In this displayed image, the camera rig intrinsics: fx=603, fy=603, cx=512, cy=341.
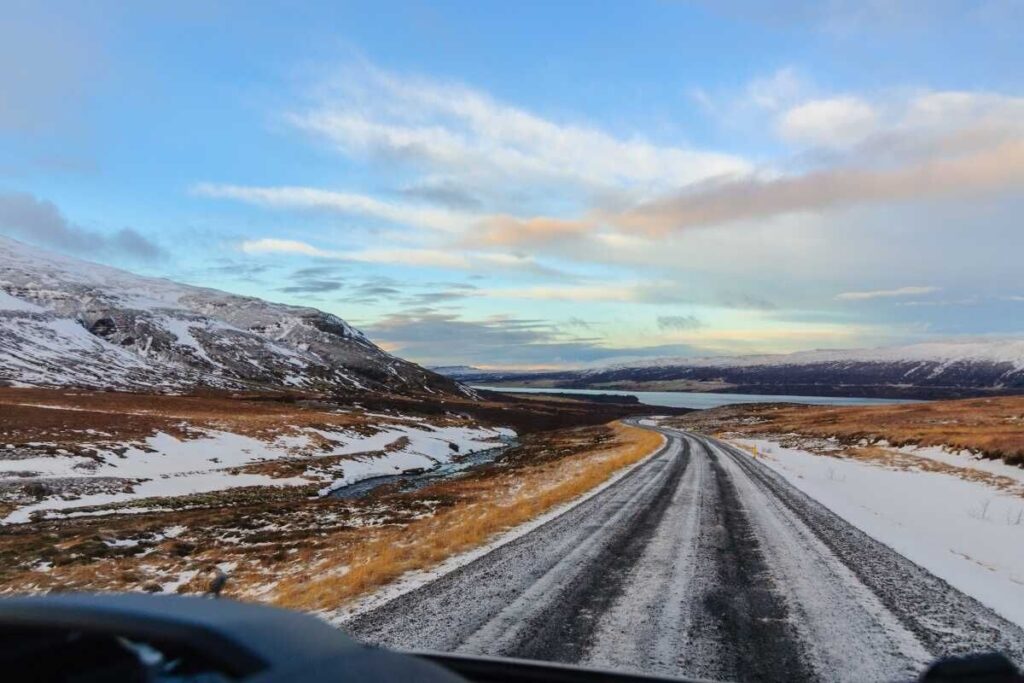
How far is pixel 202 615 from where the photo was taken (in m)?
2.28

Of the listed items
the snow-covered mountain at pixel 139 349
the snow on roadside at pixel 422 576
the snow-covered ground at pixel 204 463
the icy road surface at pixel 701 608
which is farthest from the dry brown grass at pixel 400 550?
the snow-covered mountain at pixel 139 349

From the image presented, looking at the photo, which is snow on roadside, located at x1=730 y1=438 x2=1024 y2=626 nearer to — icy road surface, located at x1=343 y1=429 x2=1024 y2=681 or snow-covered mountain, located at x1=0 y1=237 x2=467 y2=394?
icy road surface, located at x1=343 y1=429 x2=1024 y2=681

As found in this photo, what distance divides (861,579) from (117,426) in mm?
43231

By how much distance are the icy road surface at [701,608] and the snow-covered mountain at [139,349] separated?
109345 millimetres

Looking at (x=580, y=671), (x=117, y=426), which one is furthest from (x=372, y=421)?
(x=580, y=671)

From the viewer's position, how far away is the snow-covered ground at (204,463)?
88.2 feet

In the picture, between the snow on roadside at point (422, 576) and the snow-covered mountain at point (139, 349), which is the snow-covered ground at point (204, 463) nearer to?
the snow on roadside at point (422, 576)

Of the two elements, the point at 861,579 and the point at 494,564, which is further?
the point at 494,564

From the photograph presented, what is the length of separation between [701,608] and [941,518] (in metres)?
13.6

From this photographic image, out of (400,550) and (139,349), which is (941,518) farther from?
(139,349)

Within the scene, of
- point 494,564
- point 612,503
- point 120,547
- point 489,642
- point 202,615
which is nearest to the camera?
point 202,615

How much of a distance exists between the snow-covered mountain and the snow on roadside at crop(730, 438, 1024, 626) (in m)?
109

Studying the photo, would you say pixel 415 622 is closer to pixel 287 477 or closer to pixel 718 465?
pixel 718 465

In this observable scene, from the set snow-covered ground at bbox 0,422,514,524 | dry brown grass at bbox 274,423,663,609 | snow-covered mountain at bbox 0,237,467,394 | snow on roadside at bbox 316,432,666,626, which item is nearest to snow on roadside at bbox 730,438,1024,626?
snow on roadside at bbox 316,432,666,626
